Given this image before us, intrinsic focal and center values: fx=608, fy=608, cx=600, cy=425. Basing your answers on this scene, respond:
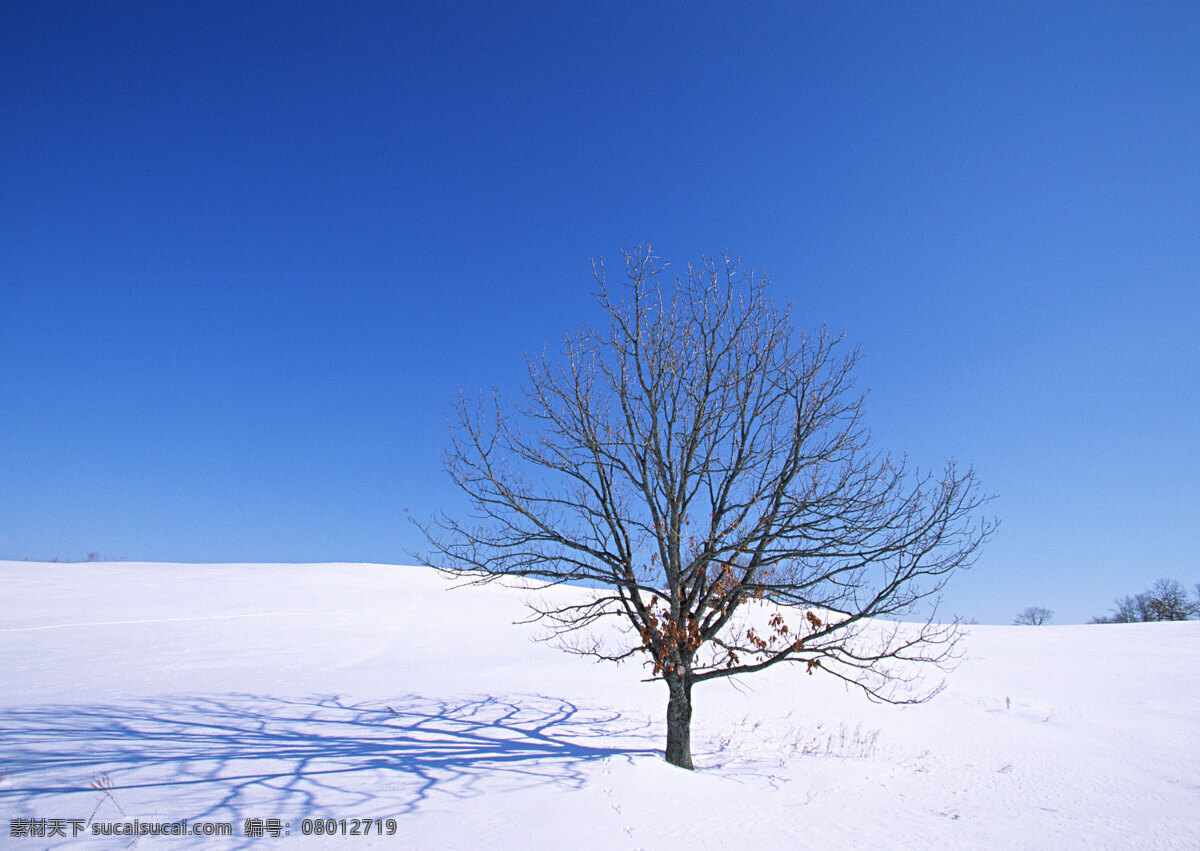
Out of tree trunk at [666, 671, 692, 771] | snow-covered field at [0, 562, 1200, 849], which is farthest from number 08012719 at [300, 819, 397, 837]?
tree trunk at [666, 671, 692, 771]

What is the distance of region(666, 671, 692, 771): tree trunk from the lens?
7.81 m

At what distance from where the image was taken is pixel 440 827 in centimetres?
530

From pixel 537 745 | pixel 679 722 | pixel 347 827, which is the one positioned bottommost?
pixel 537 745

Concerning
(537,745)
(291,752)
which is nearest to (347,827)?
(291,752)

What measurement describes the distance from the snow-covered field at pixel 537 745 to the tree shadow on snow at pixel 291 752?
48mm

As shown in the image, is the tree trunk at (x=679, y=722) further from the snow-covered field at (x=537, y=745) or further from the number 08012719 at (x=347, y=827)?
the number 08012719 at (x=347, y=827)

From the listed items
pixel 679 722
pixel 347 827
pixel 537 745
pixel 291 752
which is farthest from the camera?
pixel 537 745

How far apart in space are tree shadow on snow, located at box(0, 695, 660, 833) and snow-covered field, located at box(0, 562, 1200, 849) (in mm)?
48

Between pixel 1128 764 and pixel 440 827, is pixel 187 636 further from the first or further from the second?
pixel 1128 764

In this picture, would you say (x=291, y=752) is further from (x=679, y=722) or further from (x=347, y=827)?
(x=679, y=722)

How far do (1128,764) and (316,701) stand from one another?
1382 cm

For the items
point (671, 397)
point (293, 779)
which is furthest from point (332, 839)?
point (671, 397)

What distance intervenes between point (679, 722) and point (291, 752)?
4959 mm

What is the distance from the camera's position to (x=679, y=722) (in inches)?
312
